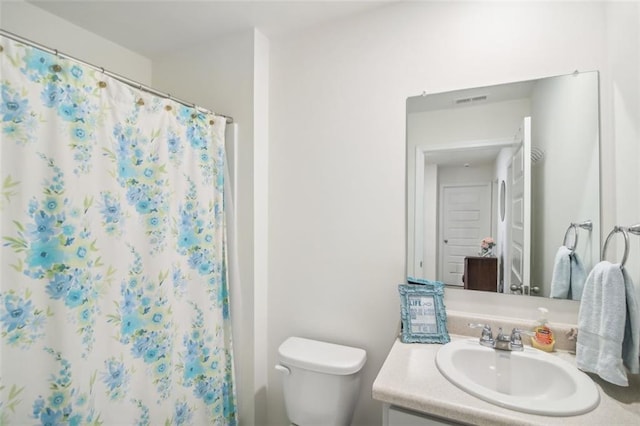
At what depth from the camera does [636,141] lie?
985 millimetres

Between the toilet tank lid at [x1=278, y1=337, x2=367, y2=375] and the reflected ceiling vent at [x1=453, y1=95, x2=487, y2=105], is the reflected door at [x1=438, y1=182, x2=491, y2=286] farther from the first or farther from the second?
the toilet tank lid at [x1=278, y1=337, x2=367, y2=375]

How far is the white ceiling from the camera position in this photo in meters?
1.52

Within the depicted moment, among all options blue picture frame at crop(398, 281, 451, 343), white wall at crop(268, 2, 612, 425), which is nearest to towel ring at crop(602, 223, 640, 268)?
white wall at crop(268, 2, 612, 425)

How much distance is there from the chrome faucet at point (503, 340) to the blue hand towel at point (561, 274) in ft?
0.70

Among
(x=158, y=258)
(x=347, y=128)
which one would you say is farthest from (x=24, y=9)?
(x=347, y=128)

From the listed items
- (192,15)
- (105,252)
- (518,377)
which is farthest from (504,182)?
(192,15)

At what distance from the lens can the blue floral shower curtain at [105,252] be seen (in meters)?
0.94

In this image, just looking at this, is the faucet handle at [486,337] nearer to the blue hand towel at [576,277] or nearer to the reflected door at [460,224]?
the reflected door at [460,224]

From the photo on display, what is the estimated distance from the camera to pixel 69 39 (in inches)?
66.4

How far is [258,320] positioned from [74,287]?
0.92 metres

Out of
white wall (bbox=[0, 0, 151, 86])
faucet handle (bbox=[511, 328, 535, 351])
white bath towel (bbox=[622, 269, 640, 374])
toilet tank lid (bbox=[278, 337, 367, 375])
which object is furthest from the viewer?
white wall (bbox=[0, 0, 151, 86])

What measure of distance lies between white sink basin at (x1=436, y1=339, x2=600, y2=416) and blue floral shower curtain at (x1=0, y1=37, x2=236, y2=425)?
1173 mm

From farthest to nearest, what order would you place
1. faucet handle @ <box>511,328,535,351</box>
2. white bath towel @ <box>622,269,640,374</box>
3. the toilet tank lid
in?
1. the toilet tank lid
2. faucet handle @ <box>511,328,535,351</box>
3. white bath towel @ <box>622,269,640,374</box>

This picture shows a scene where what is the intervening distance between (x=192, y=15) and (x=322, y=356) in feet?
6.22
